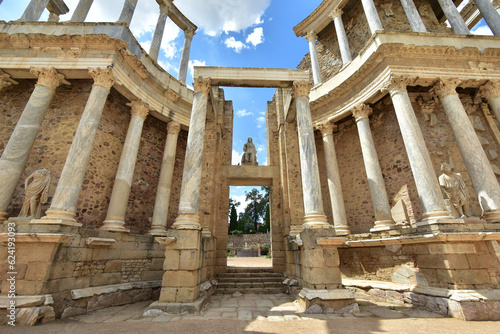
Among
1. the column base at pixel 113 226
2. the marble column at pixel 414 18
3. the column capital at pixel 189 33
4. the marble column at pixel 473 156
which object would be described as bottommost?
the column base at pixel 113 226

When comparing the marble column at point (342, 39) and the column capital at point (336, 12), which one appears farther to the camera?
the column capital at point (336, 12)

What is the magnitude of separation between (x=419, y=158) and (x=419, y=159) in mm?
32

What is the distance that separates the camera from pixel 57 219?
5.34 meters

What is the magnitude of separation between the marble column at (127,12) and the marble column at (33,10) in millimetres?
3588

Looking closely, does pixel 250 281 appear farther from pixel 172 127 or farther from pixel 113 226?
pixel 172 127

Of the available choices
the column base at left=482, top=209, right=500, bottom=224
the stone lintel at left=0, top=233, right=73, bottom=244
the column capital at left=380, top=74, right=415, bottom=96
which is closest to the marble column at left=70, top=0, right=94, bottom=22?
the stone lintel at left=0, top=233, right=73, bottom=244

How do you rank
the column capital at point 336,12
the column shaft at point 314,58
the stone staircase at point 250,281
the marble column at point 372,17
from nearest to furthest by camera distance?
the stone staircase at point 250,281, the marble column at point 372,17, the column shaft at point 314,58, the column capital at point 336,12

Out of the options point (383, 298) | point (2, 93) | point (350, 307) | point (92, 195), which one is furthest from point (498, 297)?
point (2, 93)

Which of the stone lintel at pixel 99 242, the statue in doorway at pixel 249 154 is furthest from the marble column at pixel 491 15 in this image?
the stone lintel at pixel 99 242

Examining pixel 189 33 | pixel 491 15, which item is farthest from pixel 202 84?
pixel 491 15

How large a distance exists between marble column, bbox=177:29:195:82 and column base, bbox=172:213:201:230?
8377 millimetres

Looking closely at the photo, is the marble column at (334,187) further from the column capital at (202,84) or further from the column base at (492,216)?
the column capital at (202,84)

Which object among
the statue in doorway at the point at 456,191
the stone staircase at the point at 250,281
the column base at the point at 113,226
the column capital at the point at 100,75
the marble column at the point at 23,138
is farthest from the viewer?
the stone staircase at the point at 250,281

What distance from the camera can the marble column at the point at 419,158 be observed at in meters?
5.97
